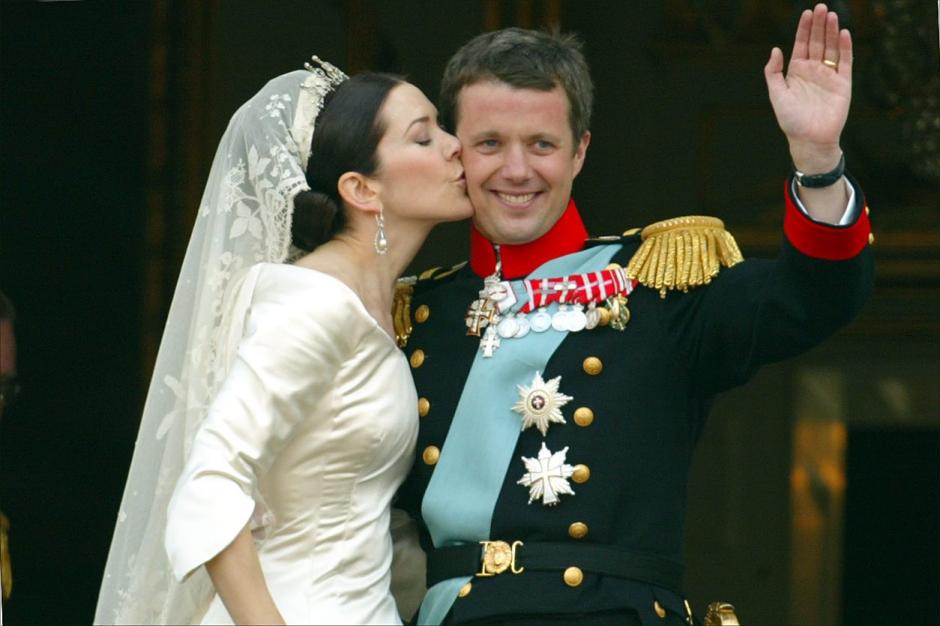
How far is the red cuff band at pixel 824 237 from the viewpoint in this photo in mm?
2848

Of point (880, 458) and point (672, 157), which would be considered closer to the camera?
point (672, 157)

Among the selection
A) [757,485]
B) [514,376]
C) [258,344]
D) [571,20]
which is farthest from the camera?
[757,485]

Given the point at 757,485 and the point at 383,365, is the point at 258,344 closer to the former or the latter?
the point at 383,365

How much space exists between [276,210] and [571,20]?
175 cm

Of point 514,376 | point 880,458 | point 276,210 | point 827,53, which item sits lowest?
point 880,458

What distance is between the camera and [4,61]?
479 centimetres

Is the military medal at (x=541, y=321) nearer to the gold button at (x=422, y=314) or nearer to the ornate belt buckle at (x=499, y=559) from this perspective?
the gold button at (x=422, y=314)

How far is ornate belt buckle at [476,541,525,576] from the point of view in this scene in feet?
9.98

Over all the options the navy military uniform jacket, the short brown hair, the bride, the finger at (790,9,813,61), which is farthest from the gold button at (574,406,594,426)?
the finger at (790,9,813,61)

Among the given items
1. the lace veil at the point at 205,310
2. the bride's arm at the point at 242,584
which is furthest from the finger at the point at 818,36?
the bride's arm at the point at 242,584

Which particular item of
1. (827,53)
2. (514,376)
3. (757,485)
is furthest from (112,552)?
(757,485)

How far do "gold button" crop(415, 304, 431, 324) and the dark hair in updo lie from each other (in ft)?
0.63

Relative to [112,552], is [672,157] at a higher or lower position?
higher

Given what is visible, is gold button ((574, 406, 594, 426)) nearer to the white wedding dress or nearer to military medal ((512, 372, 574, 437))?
military medal ((512, 372, 574, 437))
